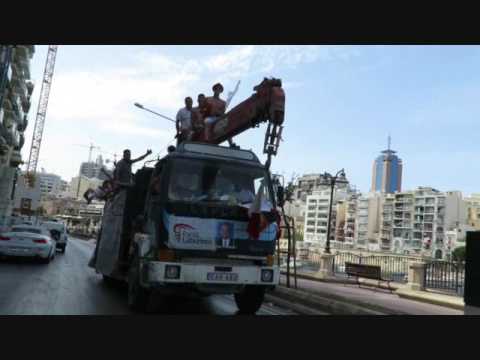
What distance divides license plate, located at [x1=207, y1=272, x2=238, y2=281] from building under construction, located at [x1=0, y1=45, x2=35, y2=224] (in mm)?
46764

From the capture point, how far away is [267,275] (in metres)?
7.40

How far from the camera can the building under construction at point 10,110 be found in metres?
52.8

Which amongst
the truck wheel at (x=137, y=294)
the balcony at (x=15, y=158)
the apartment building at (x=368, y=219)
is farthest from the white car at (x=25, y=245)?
the apartment building at (x=368, y=219)

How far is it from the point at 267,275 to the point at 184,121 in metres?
4.82

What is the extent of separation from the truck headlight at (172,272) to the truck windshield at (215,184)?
99 cm

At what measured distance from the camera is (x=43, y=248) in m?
16.3

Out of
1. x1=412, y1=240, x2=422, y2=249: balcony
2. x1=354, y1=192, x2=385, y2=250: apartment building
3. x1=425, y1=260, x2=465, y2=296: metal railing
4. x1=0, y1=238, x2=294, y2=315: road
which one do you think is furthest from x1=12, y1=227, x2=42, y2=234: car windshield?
x1=354, y1=192, x2=385, y2=250: apartment building

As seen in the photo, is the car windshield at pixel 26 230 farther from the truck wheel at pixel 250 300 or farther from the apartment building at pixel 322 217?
the apartment building at pixel 322 217

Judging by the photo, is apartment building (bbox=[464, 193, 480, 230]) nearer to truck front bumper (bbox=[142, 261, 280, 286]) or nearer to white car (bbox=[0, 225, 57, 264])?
white car (bbox=[0, 225, 57, 264])

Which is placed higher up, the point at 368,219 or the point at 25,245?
the point at 368,219

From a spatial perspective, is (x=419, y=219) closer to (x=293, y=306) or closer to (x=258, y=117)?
(x=293, y=306)

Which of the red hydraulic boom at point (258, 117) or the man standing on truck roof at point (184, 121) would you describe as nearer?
the red hydraulic boom at point (258, 117)

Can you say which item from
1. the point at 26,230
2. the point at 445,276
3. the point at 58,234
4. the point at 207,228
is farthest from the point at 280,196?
the point at 58,234
